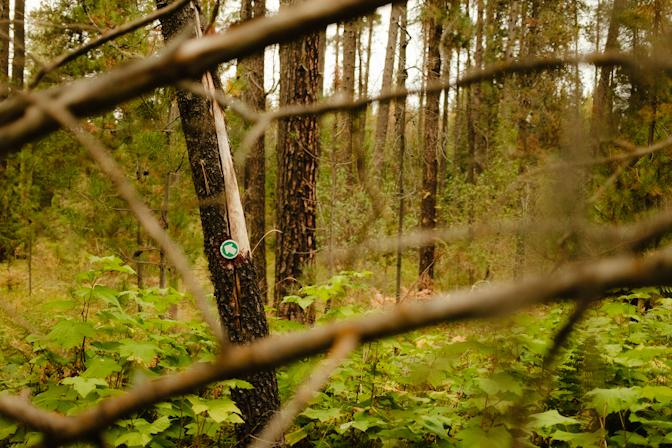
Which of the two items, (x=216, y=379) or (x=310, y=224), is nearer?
(x=216, y=379)

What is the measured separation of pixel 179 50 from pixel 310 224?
4854 millimetres

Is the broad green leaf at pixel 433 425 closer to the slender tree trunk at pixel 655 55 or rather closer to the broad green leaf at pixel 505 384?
the broad green leaf at pixel 505 384

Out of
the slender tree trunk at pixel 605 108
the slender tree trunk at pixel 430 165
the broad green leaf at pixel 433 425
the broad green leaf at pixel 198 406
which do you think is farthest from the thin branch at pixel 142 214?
the slender tree trunk at pixel 430 165

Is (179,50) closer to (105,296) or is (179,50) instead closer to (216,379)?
(216,379)

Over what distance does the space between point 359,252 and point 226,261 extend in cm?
226

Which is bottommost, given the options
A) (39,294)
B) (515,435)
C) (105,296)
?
(39,294)

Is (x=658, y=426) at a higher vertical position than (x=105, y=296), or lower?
lower

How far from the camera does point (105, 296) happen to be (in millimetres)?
2590

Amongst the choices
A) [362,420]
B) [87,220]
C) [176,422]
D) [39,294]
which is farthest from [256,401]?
[39,294]

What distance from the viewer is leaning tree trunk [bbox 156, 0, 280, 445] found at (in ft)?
9.72

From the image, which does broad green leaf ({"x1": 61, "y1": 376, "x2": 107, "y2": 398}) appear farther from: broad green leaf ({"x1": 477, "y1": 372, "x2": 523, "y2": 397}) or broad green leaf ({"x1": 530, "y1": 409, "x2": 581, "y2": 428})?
broad green leaf ({"x1": 530, "y1": 409, "x2": 581, "y2": 428})

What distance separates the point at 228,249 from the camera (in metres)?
2.98

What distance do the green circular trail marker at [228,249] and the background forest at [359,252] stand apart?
0.14 feet

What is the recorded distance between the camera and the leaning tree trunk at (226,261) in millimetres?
2963
